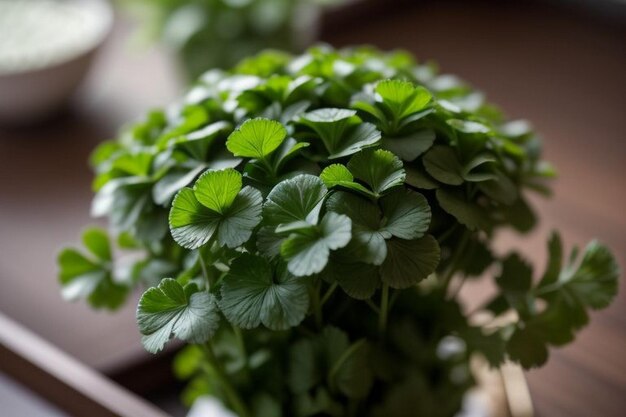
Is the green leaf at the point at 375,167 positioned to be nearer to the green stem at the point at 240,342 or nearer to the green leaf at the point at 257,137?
the green leaf at the point at 257,137

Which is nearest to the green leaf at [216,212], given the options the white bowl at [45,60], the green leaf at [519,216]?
the green leaf at [519,216]

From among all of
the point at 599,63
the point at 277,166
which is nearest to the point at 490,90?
the point at 599,63

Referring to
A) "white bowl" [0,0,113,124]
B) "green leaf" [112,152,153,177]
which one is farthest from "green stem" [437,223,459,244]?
"white bowl" [0,0,113,124]

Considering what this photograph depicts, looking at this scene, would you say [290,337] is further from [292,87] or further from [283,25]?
[283,25]

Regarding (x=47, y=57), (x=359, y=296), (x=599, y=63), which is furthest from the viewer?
A: (x=599, y=63)

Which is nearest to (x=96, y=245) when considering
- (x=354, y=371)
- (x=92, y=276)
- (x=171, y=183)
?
(x=92, y=276)

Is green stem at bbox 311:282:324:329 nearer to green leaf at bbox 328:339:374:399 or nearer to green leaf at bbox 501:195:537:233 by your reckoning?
green leaf at bbox 328:339:374:399
